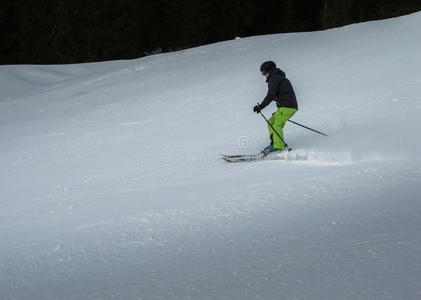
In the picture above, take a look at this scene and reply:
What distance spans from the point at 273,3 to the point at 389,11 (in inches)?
636

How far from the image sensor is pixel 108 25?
109ft

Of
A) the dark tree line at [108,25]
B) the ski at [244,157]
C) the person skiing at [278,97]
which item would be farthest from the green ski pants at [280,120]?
the dark tree line at [108,25]

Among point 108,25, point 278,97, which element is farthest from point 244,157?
point 108,25

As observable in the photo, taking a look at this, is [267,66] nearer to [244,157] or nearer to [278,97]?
[278,97]

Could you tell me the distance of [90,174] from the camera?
24.9 feet

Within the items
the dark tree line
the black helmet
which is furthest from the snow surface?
the dark tree line

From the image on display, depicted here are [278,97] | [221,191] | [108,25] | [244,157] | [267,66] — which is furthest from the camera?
[108,25]

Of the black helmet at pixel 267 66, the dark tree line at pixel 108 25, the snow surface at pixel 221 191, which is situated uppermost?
the dark tree line at pixel 108 25

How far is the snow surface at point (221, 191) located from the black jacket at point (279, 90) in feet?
2.40

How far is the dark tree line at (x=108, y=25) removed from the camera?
3250 cm

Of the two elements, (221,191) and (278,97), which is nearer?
(221,191)

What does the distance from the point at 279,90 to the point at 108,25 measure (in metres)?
28.6

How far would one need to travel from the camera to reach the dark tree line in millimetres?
32500

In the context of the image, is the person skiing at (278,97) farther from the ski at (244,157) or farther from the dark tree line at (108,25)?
the dark tree line at (108,25)
